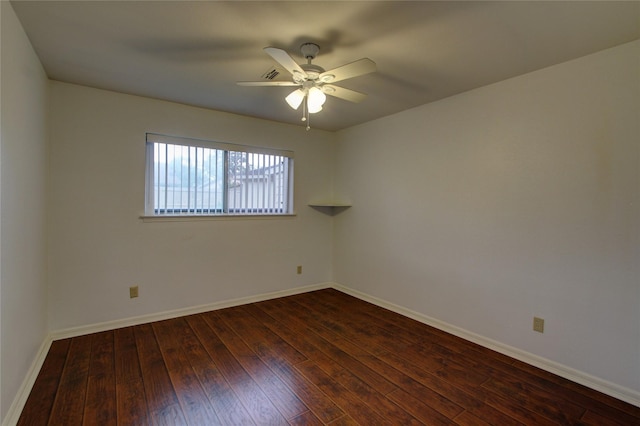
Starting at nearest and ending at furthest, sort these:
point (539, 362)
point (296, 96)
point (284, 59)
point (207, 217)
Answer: point (284, 59) → point (296, 96) → point (539, 362) → point (207, 217)

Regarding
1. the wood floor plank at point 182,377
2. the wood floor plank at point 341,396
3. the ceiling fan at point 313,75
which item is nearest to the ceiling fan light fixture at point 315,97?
the ceiling fan at point 313,75

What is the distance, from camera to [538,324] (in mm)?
2346

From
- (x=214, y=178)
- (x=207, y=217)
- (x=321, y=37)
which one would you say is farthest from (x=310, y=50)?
(x=207, y=217)

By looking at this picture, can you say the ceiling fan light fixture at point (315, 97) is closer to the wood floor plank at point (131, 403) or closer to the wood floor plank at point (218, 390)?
the wood floor plank at point (218, 390)

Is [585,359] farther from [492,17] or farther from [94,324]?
[94,324]

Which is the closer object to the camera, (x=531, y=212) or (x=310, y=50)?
(x=310, y=50)

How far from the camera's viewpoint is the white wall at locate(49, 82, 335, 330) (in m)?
2.67

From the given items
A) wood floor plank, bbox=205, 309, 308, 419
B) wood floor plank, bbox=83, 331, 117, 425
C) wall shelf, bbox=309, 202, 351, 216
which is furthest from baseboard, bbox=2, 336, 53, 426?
wall shelf, bbox=309, 202, 351, 216

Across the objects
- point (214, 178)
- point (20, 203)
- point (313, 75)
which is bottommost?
point (20, 203)

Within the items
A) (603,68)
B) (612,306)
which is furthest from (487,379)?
(603,68)

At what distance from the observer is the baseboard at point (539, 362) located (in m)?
1.97

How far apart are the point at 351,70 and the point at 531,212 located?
182 cm

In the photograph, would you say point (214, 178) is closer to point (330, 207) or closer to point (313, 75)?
point (330, 207)

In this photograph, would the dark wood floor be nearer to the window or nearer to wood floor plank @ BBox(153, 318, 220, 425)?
wood floor plank @ BBox(153, 318, 220, 425)
